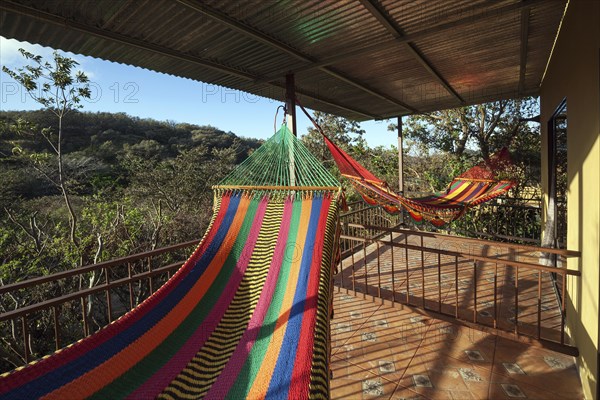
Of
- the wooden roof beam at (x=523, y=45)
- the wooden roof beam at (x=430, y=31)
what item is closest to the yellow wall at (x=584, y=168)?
the wooden roof beam at (x=523, y=45)

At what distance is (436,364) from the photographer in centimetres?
226

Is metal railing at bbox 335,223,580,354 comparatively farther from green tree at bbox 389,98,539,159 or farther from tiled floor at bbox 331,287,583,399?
green tree at bbox 389,98,539,159

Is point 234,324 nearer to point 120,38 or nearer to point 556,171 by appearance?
point 120,38

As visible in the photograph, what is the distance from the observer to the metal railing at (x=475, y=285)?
239 cm

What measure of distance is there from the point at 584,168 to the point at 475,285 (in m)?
1.01

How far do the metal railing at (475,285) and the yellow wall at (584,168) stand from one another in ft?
0.45

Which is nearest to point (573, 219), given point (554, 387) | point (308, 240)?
point (554, 387)

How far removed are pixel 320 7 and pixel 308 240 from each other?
5.41ft

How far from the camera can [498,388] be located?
1.98 metres

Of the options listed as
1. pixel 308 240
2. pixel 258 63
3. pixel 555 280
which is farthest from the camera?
pixel 555 280

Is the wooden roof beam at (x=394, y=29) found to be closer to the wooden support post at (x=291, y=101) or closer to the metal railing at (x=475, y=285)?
the wooden support post at (x=291, y=101)

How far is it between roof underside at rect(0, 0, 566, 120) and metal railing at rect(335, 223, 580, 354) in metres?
1.72

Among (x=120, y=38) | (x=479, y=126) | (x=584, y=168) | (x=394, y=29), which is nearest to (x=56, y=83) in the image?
(x=120, y=38)

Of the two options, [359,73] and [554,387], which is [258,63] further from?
[554,387]
